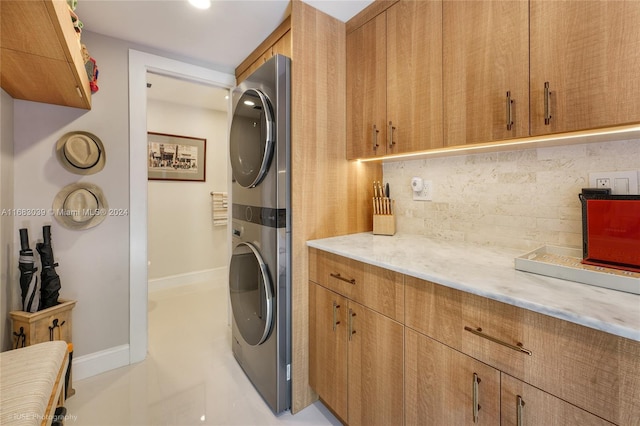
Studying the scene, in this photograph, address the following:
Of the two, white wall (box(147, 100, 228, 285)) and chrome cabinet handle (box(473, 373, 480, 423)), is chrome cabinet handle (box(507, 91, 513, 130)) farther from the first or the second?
white wall (box(147, 100, 228, 285))

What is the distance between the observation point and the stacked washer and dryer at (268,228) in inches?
59.1

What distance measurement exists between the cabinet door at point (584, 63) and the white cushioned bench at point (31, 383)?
2025 mm

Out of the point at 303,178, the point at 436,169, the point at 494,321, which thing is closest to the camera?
the point at 494,321

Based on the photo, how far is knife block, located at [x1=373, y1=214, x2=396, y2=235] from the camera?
174cm

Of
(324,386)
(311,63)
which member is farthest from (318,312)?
(311,63)

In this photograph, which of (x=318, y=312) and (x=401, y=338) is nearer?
(x=401, y=338)

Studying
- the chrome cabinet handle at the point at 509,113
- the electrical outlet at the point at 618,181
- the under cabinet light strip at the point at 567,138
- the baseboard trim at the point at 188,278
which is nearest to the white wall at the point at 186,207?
the baseboard trim at the point at 188,278

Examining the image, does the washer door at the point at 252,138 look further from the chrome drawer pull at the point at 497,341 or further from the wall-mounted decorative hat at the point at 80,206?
the chrome drawer pull at the point at 497,341

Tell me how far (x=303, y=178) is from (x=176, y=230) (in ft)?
9.44

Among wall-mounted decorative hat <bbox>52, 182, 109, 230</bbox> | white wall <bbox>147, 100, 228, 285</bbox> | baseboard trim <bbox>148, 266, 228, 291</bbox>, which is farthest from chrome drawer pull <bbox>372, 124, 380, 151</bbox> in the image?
baseboard trim <bbox>148, 266, 228, 291</bbox>

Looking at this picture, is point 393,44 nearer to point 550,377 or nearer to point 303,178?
point 303,178

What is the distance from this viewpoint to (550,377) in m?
0.69

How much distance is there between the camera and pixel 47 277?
165 centimetres

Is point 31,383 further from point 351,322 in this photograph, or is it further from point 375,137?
point 375,137
